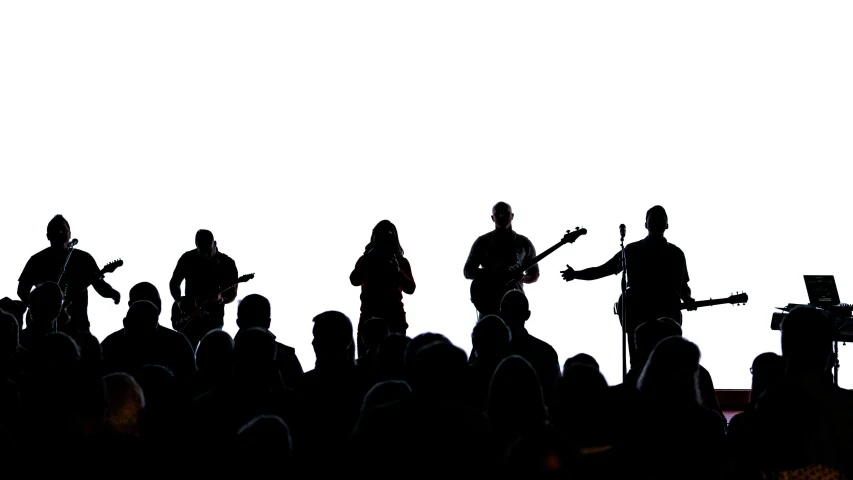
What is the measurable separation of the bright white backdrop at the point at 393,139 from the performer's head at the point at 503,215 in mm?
2973

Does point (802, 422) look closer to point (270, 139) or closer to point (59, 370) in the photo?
point (59, 370)

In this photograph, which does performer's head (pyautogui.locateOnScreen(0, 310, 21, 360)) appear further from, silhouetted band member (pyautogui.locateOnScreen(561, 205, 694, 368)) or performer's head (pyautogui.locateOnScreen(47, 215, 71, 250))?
silhouetted band member (pyautogui.locateOnScreen(561, 205, 694, 368))

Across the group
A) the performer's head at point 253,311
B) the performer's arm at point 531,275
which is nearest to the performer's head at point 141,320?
the performer's head at point 253,311

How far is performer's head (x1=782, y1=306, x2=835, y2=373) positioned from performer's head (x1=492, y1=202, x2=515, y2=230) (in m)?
3.64

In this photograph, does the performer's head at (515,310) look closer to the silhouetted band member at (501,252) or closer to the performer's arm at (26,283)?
the silhouetted band member at (501,252)

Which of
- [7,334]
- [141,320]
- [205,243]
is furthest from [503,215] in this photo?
[7,334]

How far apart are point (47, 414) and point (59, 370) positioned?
0.27 meters

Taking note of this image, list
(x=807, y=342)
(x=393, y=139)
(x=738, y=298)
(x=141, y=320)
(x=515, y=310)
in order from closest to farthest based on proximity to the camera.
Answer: (x=807, y=342)
(x=141, y=320)
(x=515, y=310)
(x=738, y=298)
(x=393, y=139)

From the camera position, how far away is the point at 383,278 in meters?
6.28

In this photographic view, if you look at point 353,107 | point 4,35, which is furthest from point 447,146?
point 4,35

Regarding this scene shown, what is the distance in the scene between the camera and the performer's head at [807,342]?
307cm

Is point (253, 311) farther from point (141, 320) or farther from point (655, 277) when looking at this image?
point (655, 277)

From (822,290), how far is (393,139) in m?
4.56

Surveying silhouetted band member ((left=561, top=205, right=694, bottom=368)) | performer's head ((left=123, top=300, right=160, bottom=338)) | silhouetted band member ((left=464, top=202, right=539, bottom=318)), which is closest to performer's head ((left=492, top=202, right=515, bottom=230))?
silhouetted band member ((left=464, top=202, right=539, bottom=318))
